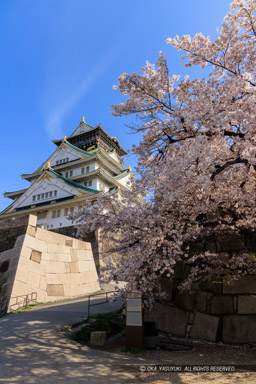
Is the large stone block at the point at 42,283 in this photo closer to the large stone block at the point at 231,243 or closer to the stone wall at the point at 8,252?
the stone wall at the point at 8,252

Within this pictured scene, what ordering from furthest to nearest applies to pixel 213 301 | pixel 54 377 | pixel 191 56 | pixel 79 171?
pixel 79 171, pixel 191 56, pixel 213 301, pixel 54 377

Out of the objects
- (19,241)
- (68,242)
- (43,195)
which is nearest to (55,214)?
(43,195)

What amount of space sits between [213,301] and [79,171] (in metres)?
26.6

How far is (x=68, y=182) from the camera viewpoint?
27.5 metres

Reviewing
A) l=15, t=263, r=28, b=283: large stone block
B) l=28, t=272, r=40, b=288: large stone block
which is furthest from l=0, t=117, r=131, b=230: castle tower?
l=15, t=263, r=28, b=283: large stone block

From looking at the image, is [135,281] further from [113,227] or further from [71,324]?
[71,324]

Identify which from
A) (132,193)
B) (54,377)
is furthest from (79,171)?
(54,377)

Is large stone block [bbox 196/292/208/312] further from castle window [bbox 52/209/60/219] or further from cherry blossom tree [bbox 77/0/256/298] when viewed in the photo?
castle window [bbox 52/209/60/219]

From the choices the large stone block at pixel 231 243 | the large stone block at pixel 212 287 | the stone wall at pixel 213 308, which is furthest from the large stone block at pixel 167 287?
the large stone block at pixel 231 243

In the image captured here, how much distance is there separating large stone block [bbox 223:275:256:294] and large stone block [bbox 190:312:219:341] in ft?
2.62

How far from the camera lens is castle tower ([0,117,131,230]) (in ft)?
85.4

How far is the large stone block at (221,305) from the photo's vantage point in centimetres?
658

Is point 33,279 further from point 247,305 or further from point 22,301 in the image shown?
point 247,305

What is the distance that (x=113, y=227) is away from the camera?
7.46 meters
